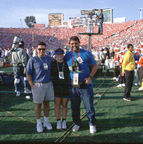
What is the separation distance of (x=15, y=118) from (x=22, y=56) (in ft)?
8.08

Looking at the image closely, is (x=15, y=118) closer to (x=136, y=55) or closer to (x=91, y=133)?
(x=91, y=133)

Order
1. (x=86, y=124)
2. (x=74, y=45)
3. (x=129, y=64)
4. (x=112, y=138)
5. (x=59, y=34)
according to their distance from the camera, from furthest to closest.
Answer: (x=59, y=34) → (x=129, y=64) → (x=86, y=124) → (x=74, y=45) → (x=112, y=138)

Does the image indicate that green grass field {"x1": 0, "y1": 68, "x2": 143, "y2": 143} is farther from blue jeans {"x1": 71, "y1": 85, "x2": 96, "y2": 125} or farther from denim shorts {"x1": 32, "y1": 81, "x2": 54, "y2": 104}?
denim shorts {"x1": 32, "y1": 81, "x2": 54, "y2": 104}

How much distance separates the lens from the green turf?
4098mm

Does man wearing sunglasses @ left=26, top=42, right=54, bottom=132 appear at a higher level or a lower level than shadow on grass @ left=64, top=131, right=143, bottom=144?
higher

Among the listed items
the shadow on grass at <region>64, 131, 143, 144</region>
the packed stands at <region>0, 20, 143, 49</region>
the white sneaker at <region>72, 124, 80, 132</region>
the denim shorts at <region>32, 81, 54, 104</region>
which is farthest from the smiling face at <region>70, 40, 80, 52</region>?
the packed stands at <region>0, 20, 143, 49</region>

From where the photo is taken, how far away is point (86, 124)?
4.89 meters

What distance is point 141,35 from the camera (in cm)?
4016

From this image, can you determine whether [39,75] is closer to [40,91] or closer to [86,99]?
[40,91]

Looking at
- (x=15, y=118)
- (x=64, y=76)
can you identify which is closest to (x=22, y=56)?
(x=15, y=118)

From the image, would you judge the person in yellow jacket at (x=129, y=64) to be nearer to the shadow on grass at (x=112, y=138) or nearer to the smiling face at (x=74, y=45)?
the shadow on grass at (x=112, y=138)

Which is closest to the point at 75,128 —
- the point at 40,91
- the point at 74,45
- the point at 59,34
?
the point at 40,91

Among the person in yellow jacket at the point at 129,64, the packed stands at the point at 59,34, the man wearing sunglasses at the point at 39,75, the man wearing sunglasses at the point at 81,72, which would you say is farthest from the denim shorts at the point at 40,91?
the packed stands at the point at 59,34

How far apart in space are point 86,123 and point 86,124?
71mm
